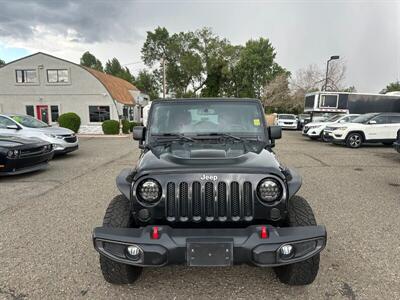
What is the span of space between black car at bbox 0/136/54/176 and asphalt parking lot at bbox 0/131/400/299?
14.1 inches

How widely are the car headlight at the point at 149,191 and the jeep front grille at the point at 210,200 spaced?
9 cm

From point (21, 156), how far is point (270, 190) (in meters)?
6.63

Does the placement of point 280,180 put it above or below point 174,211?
above

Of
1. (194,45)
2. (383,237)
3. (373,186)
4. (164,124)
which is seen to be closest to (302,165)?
(373,186)

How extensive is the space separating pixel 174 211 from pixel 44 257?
1953 mm

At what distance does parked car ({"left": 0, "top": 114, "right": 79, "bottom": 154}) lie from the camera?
9961mm

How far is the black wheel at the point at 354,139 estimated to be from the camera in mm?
13578

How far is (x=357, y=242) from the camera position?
12.5 ft

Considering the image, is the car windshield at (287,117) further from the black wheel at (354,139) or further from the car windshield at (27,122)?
the car windshield at (27,122)

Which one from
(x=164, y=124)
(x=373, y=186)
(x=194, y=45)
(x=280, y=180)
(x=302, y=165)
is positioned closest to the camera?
(x=280, y=180)

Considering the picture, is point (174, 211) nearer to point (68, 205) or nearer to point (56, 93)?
point (68, 205)

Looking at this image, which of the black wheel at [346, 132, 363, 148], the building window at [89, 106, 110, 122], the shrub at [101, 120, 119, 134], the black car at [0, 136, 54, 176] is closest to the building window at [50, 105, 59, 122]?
the building window at [89, 106, 110, 122]

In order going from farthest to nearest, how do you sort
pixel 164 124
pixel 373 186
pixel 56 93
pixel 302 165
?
pixel 56 93
pixel 302 165
pixel 373 186
pixel 164 124

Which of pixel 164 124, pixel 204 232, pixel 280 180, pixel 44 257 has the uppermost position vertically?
pixel 164 124
